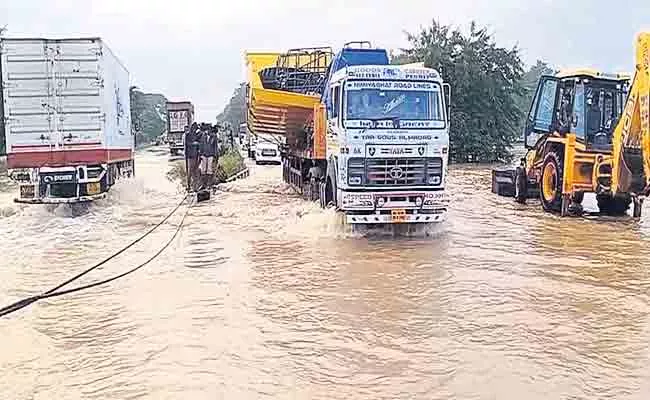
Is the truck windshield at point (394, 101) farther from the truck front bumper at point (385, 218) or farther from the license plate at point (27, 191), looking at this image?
the license plate at point (27, 191)

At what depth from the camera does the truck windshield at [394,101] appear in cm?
1150

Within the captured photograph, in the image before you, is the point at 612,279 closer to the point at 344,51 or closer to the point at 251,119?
the point at 344,51

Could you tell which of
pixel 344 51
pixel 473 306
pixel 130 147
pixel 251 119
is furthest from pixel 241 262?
pixel 130 147

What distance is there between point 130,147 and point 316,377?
17206 millimetres

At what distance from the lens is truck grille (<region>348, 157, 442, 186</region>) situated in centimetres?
1127

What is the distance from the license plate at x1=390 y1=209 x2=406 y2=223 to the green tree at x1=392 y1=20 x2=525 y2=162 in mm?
27735

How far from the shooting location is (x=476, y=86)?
3856 centimetres

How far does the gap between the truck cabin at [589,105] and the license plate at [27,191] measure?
1099 cm

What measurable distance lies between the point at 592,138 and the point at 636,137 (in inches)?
72.9

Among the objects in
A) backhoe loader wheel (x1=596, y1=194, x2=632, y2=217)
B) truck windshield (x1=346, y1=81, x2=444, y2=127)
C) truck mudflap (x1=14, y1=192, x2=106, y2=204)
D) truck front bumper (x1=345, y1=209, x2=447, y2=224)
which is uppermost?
truck windshield (x1=346, y1=81, x2=444, y2=127)

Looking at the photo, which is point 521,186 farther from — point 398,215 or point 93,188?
point 93,188

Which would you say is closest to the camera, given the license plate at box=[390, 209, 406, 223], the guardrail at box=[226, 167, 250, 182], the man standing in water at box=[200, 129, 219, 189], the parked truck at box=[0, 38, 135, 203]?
the license plate at box=[390, 209, 406, 223]

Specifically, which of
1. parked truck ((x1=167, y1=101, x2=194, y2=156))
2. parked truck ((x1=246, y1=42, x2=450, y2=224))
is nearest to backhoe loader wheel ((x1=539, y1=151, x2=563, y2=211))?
parked truck ((x1=246, y1=42, x2=450, y2=224))

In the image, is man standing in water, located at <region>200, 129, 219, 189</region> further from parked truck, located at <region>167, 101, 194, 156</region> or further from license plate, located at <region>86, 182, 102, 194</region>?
parked truck, located at <region>167, 101, 194, 156</region>
